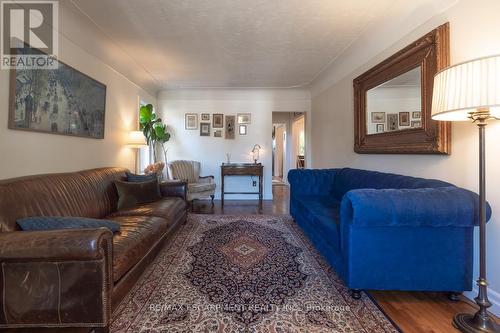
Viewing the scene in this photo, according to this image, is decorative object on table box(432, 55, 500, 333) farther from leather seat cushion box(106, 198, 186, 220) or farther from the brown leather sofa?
leather seat cushion box(106, 198, 186, 220)

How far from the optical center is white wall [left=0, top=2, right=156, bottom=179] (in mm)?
1836

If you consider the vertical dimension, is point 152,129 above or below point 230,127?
below

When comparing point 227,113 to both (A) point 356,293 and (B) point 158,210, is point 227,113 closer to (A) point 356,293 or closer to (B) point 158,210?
(B) point 158,210

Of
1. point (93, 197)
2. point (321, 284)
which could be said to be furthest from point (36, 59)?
point (321, 284)

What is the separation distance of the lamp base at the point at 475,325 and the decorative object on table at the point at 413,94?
1.14 m

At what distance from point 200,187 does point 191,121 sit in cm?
180

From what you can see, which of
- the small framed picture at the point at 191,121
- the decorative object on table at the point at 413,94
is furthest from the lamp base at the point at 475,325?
the small framed picture at the point at 191,121

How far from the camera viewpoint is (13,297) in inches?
46.8

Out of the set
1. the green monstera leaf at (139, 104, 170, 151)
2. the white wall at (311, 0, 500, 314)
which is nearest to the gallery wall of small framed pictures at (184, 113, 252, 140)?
the green monstera leaf at (139, 104, 170, 151)

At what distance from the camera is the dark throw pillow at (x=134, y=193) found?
2645mm

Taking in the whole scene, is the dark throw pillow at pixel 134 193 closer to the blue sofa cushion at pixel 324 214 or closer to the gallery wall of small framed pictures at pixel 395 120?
the blue sofa cushion at pixel 324 214

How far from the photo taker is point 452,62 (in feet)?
5.98

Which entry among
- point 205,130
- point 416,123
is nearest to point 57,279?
point 416,123

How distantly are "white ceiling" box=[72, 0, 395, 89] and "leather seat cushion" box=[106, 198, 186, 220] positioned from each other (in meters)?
2.01
